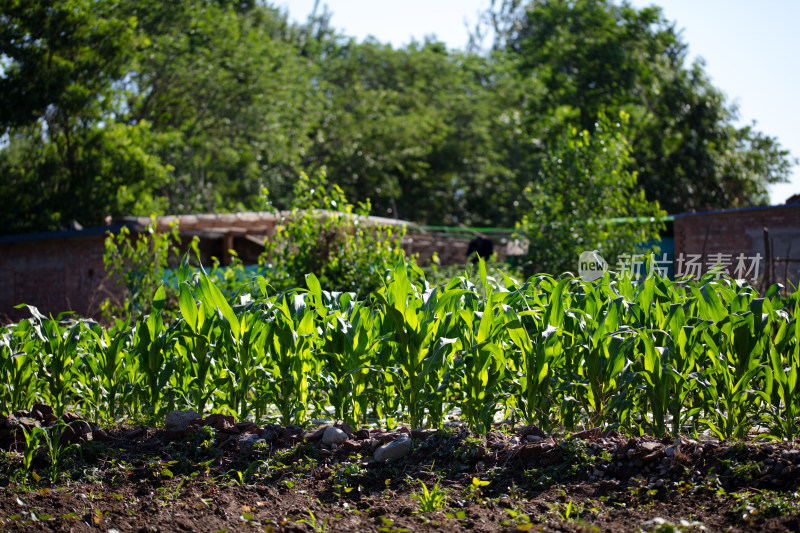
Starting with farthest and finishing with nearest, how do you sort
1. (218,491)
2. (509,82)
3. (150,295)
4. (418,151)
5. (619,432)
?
(509,82), (418,151), (150,295), (619,432), (218,491)

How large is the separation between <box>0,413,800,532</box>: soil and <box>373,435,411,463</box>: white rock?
0.04m

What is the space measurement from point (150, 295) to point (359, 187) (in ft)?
74.0

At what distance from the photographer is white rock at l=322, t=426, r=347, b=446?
3.82m

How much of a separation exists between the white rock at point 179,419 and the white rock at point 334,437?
80 cm

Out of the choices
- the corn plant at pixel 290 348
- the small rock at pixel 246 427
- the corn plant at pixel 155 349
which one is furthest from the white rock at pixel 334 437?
the corn plant at pixel 155 349

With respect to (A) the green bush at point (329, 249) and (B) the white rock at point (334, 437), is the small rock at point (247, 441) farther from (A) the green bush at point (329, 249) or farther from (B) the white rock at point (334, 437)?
(A) the green bush at point (329, 249)

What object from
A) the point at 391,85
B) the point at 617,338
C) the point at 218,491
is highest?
the point at 391,85

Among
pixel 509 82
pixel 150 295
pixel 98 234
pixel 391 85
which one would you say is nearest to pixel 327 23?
pixel 391 85

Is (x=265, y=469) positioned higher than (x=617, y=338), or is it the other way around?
(x=617, y=338)

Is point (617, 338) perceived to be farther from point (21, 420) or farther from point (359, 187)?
point (359, 187)

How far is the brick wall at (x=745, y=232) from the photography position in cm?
1234

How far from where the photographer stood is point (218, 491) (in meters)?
3.34

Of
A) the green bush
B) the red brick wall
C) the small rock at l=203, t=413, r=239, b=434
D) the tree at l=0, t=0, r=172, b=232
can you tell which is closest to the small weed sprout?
the small rock at l=203, t=413, r=239, b=434

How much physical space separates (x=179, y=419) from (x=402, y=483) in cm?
149
